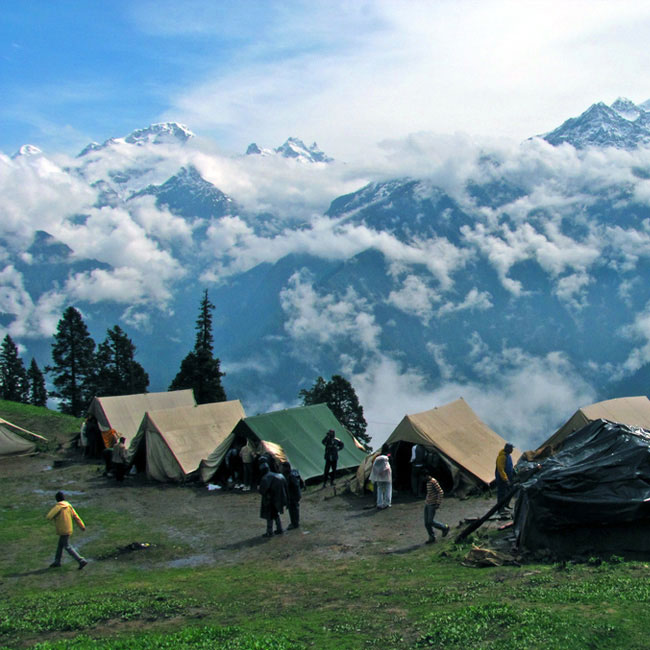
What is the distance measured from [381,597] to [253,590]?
2.52 m

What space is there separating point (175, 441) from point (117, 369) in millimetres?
56252

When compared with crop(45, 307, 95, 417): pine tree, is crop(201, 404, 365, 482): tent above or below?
below

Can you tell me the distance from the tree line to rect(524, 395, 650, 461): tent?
48049 mm

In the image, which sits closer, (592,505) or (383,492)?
(592,505)

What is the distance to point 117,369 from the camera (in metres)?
78.8

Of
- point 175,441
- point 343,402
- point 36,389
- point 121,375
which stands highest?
point 121,375

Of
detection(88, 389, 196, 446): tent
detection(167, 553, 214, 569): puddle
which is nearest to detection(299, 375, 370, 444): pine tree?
detection(88, 389, 196, 446): tent

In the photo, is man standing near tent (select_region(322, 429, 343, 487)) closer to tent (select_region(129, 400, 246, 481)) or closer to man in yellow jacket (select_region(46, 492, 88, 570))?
tent (select_region(129, 400, 246, 481))

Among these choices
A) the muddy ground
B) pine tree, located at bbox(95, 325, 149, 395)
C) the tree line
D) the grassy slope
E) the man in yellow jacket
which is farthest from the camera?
pine tree, located at bbox(95, 325, 149, 395)

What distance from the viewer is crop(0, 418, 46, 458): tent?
30.8m

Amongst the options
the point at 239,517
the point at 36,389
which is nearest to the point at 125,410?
the point at 239,517

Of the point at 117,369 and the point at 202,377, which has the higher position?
the point at 117,369

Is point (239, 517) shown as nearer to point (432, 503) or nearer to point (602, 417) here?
point (432, 503)

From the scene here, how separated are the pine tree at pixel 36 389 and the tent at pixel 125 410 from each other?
209 ft
